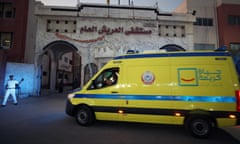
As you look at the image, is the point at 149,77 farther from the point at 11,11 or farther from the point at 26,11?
the point at 11,11

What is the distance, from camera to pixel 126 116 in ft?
16.4

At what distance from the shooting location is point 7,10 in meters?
17.0

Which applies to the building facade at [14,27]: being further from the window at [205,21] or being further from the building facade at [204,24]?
the window at [205,21]

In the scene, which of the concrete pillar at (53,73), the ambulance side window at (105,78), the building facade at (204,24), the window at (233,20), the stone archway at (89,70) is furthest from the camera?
the concrete pillar at (53,73)

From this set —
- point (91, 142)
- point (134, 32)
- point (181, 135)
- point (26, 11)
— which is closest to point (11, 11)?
point (26, 11)

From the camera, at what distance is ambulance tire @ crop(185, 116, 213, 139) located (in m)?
4.32

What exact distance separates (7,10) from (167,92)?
21652mm

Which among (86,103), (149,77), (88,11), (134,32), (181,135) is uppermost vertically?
(88,11)

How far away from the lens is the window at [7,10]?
1682 centimetres

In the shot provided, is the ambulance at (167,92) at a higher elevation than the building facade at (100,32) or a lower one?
lower

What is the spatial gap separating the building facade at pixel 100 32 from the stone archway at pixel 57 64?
1.28ft

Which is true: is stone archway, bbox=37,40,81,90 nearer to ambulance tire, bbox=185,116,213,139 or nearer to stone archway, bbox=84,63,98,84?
stone archway, bbox=84,63,98,84

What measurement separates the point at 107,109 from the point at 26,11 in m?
18.7

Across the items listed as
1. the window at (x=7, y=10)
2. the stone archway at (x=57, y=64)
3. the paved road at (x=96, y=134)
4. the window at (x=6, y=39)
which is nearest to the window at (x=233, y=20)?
the paved road at (x=96, y=134)
